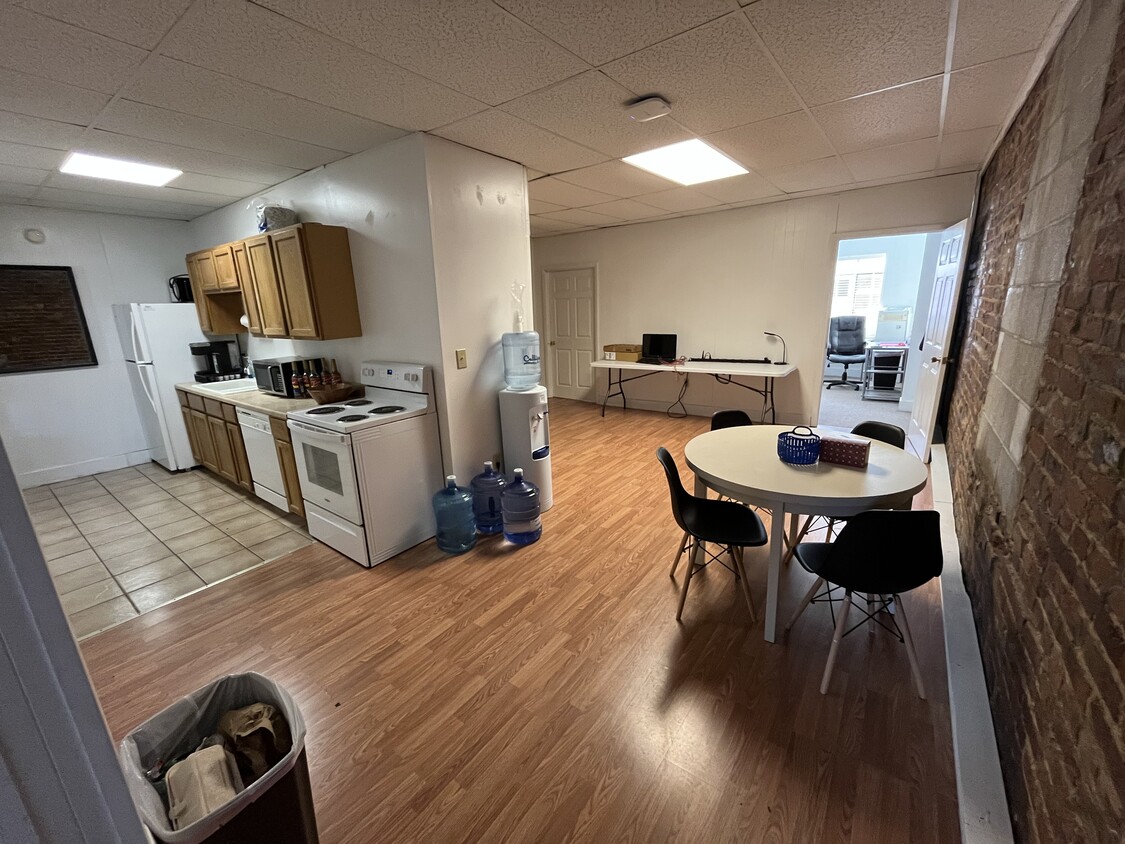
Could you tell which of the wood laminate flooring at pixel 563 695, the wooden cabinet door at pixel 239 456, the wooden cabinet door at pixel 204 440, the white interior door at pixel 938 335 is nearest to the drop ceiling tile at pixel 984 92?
the white interior door at pixel 938 335

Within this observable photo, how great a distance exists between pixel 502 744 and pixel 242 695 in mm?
890

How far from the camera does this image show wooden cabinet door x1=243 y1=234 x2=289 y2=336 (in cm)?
344

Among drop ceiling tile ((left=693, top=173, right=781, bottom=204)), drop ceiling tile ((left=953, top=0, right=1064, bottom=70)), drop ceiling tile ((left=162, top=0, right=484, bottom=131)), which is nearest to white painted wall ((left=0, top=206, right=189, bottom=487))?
drop ceiling tile ((left=162, top=0, right=484, bottom=131))

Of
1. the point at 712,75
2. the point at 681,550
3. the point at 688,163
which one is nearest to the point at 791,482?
the point at 681,550

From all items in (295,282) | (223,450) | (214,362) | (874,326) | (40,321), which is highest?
(295,282)

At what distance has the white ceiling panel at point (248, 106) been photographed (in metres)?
2.00

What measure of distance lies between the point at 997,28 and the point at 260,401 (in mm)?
4617

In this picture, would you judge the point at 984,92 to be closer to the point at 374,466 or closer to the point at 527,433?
the point at 527,433

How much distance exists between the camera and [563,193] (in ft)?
13.9

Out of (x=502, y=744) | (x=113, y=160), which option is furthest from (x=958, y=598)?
(x=113, y=160)

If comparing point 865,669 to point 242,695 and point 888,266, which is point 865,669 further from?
Result: point 888,266

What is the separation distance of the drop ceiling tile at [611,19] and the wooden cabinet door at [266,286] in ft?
8.52

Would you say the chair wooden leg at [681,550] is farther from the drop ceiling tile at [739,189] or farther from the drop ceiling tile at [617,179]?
the drop ceiling tile at [739,189]

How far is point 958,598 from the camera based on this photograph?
87.7 inches
